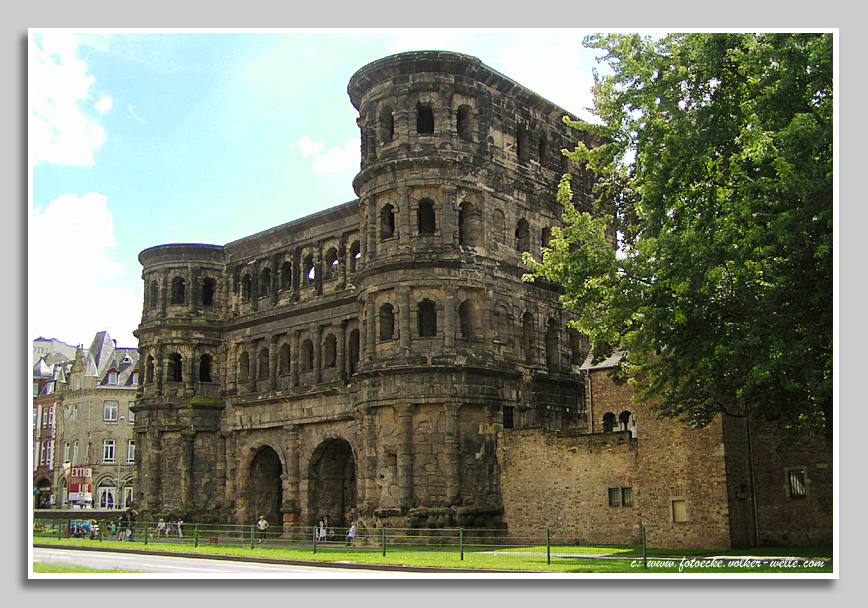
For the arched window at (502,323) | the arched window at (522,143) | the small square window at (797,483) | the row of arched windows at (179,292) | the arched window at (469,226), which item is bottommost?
the small square window at (797,483)

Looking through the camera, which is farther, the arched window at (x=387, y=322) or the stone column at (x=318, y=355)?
the stone column at (x=318, y=355)

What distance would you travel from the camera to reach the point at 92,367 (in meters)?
76.0

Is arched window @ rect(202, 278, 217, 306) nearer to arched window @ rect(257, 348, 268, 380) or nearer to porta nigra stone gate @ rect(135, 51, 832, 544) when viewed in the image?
porta nigra stone gate @ rect(135, 51, 832, 544)

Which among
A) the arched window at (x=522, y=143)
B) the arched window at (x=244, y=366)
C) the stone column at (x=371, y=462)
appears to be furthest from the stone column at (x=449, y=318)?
the arched window at (x=244, y=366)

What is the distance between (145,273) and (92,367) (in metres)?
25.4

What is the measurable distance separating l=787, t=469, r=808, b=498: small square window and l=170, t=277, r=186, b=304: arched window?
33119mm

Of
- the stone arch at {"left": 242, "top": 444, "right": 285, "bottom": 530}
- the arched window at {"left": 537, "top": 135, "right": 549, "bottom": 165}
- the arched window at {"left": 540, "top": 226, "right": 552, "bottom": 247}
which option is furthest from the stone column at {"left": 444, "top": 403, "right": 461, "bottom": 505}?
the stone arch at {"left": 242, "top": 444, "right": 285, "bottom": 530}

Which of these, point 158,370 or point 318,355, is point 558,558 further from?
point 158,370

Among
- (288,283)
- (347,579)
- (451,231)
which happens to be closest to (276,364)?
(288,283)

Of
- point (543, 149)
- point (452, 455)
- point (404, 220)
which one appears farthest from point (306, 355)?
point (543, 149)

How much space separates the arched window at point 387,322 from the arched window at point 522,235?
6.53 meters

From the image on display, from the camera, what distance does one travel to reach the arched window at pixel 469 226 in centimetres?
3912

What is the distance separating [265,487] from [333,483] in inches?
197

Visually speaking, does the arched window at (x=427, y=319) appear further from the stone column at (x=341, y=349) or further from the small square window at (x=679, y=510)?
the small square window at (x=679, y=510)
